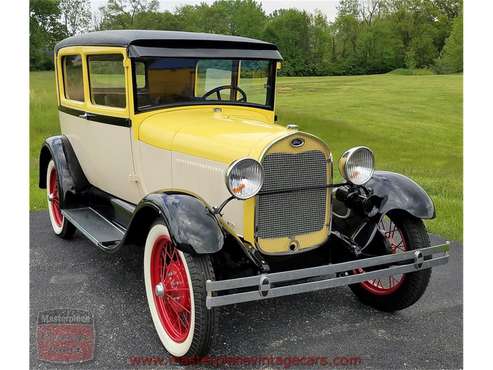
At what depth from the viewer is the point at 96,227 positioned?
4.27m

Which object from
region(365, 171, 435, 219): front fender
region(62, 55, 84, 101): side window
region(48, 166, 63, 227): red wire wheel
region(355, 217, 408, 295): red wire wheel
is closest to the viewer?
region(365, 171, 435, 219): front fender

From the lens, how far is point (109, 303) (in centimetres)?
378

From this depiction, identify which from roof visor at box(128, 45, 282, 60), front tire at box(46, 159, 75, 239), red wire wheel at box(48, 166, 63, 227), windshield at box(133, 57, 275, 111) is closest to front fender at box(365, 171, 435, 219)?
windshield at box(133, 57, 275, 111)

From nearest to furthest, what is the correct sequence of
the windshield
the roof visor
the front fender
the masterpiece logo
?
the masterpiece logo
the front fender
the roof visor
the windshield

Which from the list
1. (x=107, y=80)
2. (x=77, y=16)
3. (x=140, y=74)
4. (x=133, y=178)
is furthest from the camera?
(x=77, y=16)

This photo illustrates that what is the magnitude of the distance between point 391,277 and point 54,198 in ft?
11.5

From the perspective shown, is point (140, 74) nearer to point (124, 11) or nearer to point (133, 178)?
point (133, 178)

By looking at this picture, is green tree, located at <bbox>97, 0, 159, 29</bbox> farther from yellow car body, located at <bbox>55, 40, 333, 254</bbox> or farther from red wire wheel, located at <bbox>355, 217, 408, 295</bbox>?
red wire wheel, located at <bbox>355, 217, 408, 295</bbox>

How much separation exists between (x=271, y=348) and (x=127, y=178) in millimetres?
1828

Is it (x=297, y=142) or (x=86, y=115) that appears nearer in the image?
(x=297, y=142)

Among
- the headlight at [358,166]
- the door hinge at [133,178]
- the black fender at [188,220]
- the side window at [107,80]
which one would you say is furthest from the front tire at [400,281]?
the side window at [107,80]

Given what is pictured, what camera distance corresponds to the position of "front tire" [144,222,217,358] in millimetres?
2756

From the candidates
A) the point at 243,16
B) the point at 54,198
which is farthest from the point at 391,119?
the point at 54,198

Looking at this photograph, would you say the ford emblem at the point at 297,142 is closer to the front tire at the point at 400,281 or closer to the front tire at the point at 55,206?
the front tire at the point at 400,281
